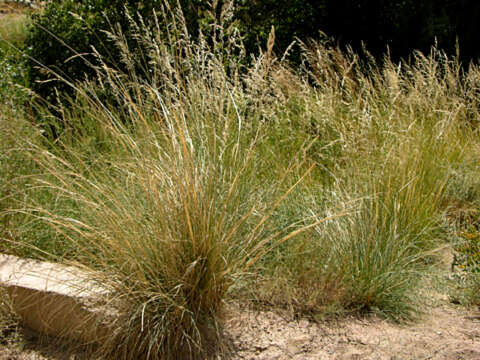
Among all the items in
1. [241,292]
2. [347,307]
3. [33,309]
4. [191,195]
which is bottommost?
[347,307]

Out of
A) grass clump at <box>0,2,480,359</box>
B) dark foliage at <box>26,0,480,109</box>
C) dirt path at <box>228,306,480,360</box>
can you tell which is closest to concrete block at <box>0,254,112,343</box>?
grass clump at <box>0,2,480,359</box>

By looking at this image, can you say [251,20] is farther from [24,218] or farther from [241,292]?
[241,292]

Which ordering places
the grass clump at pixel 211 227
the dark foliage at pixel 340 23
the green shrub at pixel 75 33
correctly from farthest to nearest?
the dark foliage at pixel 340 23, the green shrub at pixel 75 33, the grass clump at pixel 211 227

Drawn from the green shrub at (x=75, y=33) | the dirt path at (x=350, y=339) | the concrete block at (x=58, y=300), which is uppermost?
the green shrub at (x=75, y=33)

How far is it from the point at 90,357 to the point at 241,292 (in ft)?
2.68

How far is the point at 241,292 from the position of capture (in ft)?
8.68

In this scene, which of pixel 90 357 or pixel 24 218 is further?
pixel 24 218

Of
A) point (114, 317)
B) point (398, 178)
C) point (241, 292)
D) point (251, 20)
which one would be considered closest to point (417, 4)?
point (251, 20)

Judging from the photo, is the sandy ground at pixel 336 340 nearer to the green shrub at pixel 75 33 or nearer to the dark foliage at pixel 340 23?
the green shrub at pixel 75 33

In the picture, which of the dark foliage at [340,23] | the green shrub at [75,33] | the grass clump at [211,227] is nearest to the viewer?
the grass clump at [211,227]

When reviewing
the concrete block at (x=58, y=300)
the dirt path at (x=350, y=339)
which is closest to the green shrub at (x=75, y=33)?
the concrete block at (x=58, y=300)

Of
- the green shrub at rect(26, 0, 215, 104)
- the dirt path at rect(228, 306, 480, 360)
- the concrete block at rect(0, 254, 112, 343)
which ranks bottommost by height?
the dirt path at rect(228, 306, 480, 360)

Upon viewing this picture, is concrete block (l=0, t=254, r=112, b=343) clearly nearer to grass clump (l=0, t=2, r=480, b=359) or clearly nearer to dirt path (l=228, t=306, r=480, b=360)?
grass clump (l=0, t=2, r=480, b=359)

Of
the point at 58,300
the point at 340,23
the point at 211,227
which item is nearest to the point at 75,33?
the point at 340,23
